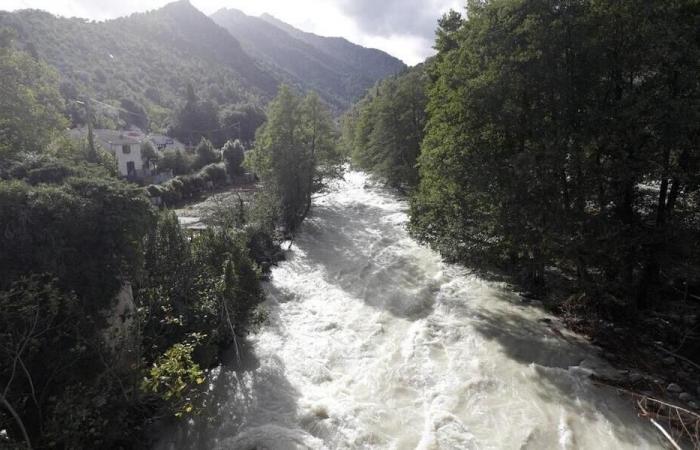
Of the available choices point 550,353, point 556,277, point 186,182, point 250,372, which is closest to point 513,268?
point 556,277

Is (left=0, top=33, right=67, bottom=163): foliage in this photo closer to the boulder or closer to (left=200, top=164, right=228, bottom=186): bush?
the boulder

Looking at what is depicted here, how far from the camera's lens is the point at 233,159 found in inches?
2186

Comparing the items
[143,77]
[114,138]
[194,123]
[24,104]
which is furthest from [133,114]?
[24,104]

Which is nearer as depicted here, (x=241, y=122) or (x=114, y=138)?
(x=114, y=138)

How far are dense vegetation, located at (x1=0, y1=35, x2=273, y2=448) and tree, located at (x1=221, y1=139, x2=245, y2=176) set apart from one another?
42.9 meters

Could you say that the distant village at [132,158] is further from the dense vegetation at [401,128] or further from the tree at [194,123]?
the tree at [194,123]

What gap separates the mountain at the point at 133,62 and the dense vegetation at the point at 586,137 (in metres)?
88.3

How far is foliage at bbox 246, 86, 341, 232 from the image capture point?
29422 millimetres

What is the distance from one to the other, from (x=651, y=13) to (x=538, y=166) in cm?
488

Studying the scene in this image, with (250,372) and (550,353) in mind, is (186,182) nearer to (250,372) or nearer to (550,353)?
(250,372)

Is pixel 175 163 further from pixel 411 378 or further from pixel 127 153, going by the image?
pixel 411 378

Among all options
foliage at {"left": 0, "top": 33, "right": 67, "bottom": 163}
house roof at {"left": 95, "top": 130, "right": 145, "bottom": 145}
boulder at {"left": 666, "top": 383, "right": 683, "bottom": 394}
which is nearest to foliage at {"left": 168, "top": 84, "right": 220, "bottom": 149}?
house roof at {"left": 95, "top": 130, "right": 145, "bottom": 145}

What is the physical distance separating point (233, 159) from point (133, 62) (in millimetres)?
117867

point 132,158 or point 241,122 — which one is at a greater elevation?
point 241,122
